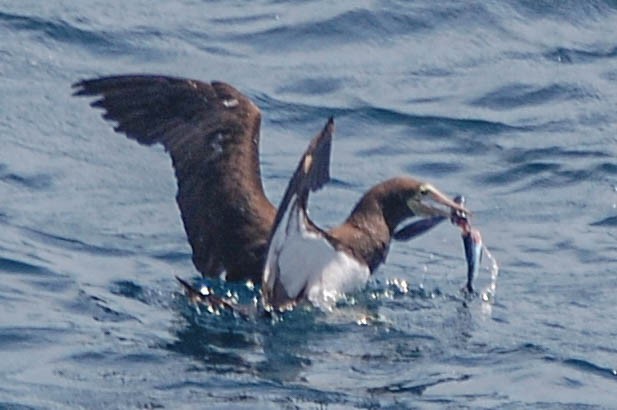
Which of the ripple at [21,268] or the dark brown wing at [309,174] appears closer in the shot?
the dark brown wing at [309,174]

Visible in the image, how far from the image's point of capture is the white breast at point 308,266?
855 centimetres

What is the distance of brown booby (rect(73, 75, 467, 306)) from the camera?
895 centimetres

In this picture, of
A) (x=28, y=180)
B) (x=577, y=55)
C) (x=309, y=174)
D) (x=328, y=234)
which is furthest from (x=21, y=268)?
(x=577, y=55)

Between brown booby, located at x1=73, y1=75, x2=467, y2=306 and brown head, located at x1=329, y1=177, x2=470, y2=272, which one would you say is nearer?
brown booby, located at x1=73, y1=75, x2=467, y2=306

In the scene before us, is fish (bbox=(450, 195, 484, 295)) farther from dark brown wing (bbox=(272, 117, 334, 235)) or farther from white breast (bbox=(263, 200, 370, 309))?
dark brown wing (bbox=(272, 117, 334, 235))

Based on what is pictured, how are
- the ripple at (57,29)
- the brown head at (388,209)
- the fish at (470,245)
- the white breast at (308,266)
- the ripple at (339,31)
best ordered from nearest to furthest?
the white breast at (308,266)
the fish at (470,245)
the brown head at (388,209)
the ripple at (57,29)
the ripple at (339,31)

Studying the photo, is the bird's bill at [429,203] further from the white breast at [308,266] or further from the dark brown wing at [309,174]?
the dark brown wing at [309,174]

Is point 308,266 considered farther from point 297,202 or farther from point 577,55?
point 577,55

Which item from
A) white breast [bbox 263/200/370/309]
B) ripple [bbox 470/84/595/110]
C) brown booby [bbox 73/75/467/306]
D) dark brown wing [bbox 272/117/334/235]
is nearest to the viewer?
dark brown wing [bbox 272/117/334/235]

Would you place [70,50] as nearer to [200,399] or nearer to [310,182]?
[310,182]

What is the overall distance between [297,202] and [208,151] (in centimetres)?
132

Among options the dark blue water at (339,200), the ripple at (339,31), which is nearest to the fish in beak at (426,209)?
the dark blue water at (339,200)

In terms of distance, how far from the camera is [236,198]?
929 centimetres

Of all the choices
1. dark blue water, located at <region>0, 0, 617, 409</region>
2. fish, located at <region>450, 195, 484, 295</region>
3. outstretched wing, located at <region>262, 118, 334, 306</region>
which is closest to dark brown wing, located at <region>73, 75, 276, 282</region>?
dark blue water, located at <region>0, 0, 617, 409</region>
